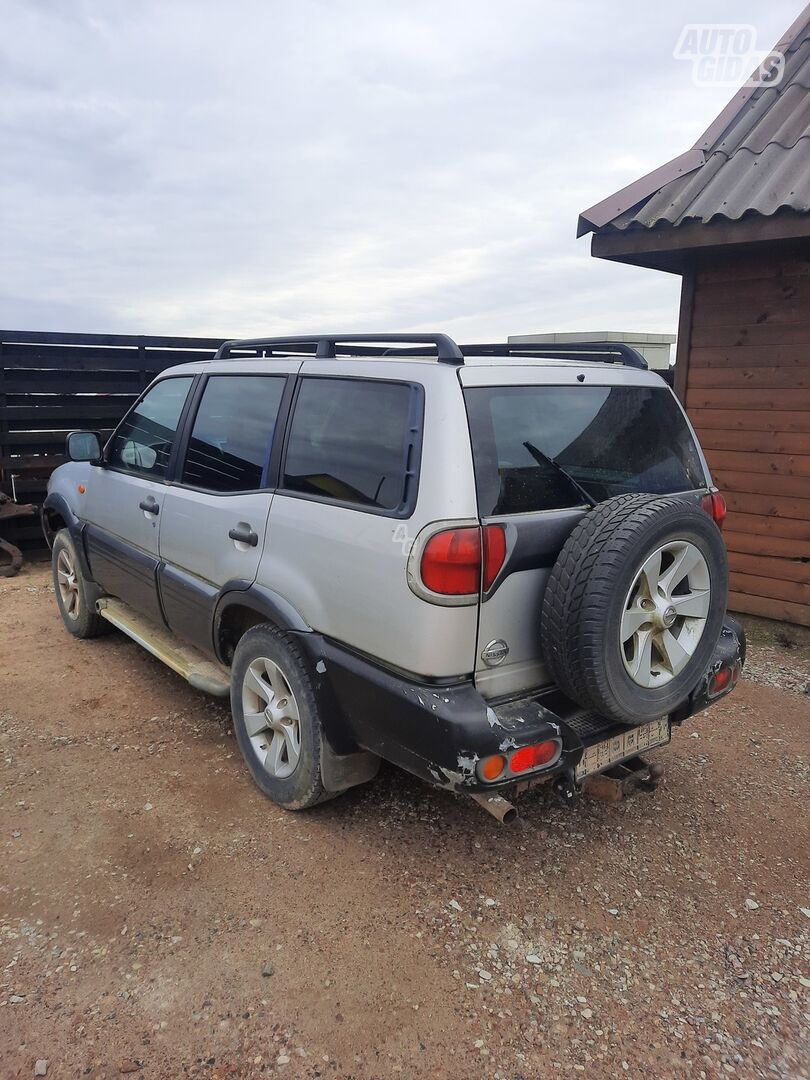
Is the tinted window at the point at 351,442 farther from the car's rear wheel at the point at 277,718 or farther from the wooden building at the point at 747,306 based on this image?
the wooden building at the point at 747,306

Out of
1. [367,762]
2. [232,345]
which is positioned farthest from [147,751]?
[232,345]

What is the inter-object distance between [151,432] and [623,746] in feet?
9.82

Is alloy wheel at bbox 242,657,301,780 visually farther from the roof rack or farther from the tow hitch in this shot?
the roof rack

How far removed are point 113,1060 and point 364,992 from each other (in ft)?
2.35

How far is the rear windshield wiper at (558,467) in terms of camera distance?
8.48 ft

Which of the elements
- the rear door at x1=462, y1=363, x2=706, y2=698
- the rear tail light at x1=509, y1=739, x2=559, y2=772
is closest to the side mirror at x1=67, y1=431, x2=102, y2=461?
the rear door at x1=462, y1=363, x2=706, y2=698

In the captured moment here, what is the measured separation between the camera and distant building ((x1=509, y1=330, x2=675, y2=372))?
11868 mm

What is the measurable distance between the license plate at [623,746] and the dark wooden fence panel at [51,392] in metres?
6.78

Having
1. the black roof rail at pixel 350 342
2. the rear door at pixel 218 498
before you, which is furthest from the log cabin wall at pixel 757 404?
the rear door at pixel 218 498

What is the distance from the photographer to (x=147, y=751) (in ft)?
12.0

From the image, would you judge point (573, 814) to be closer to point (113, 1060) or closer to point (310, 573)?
point (310, 573)

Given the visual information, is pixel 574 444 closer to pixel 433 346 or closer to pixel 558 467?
pixel 558 467

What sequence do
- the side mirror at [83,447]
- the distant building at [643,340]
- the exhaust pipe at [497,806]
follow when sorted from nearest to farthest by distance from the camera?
the exhaust pipe at [497,806]
the side mirror at [83,447]
the distant building at [643,340]

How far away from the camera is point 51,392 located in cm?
767
